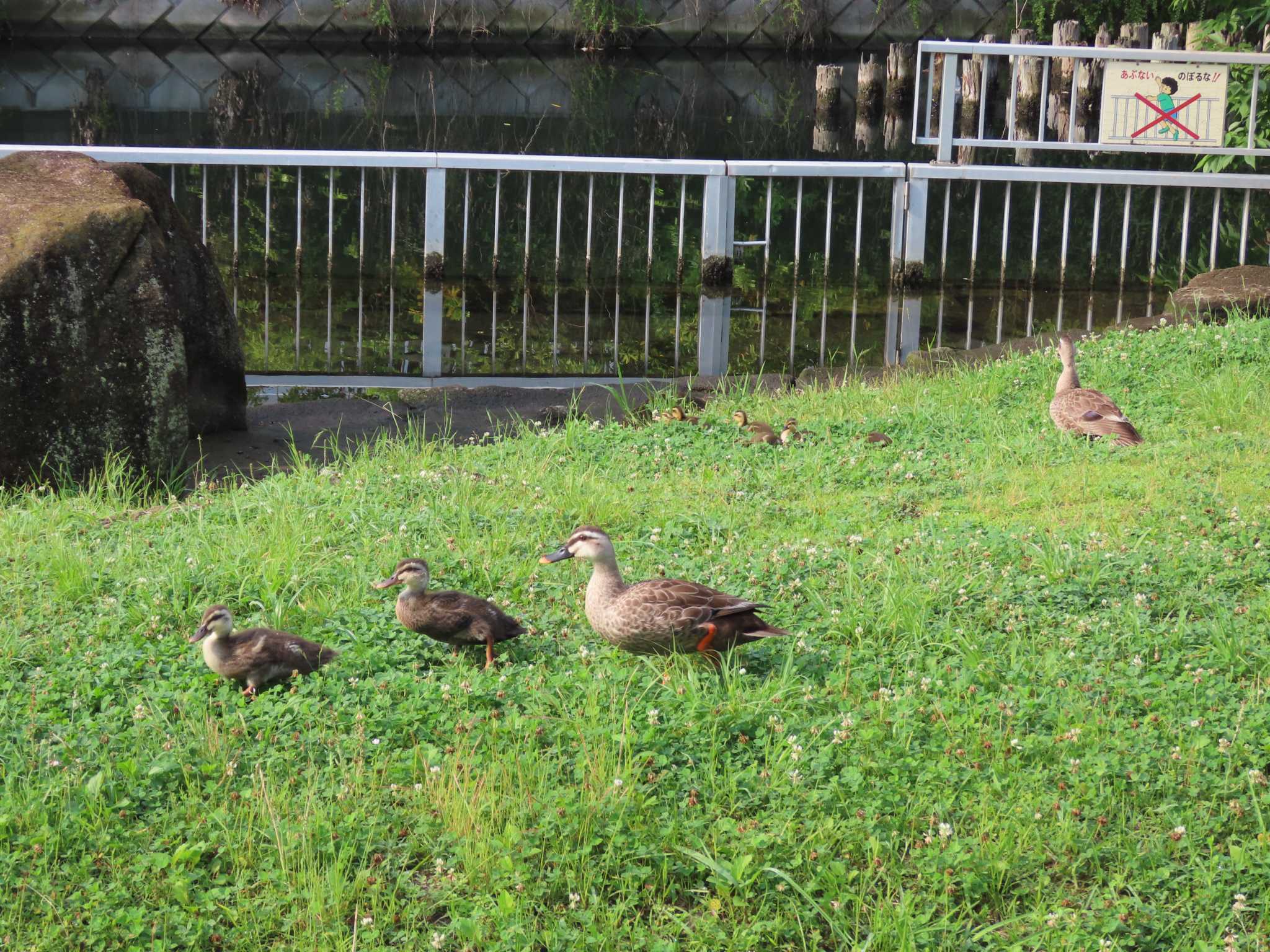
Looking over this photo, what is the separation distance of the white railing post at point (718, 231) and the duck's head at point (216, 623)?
28.0 ft

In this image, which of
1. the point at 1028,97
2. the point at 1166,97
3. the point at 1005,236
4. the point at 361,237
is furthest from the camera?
the point at 1028,97

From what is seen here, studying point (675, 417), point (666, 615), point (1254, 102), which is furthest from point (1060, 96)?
point (666, 615)

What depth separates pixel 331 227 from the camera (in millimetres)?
13055

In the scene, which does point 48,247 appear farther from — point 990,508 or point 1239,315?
point 1239,315

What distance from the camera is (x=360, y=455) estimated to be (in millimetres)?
8398

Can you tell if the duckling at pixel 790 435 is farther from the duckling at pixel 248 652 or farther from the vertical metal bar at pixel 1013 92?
the vertical metal bar at pixel 1013 92

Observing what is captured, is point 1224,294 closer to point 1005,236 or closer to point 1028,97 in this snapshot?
point 1005,236

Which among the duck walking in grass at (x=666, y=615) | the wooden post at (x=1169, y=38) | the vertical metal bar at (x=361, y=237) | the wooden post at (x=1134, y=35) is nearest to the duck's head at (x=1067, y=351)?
the duck walking in grass at (x=666, y=615)

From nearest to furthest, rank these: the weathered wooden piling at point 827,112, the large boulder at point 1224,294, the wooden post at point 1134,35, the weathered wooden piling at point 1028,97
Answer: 1. the large boulder at point 1224,294
2. the wooden post at point 1134,35
3. the weathered wooden piling at point 1028,97
4. the weathered wooden piling at point 827,112

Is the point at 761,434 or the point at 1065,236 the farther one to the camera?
the point at 1065,236

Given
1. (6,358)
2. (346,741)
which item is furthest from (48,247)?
(346,741)

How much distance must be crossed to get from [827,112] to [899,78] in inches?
56.8

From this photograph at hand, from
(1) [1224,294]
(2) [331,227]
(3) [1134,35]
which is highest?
(3) [1134,35]

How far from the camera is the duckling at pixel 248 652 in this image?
194 inches
